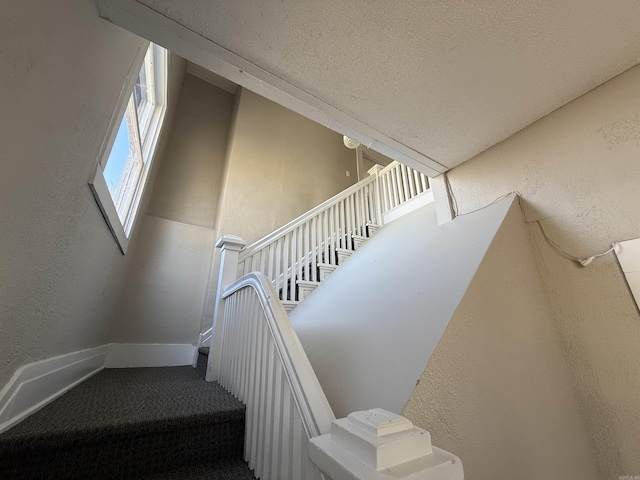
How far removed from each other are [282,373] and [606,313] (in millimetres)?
1285

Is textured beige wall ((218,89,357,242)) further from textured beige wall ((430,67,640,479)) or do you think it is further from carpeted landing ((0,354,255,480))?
textured beige wall ((430,67,640,479))

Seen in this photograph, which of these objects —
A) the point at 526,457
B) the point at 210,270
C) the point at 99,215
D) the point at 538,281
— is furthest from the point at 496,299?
the point at 210,270

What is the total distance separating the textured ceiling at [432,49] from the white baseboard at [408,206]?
1.18m

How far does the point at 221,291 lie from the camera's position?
189cm

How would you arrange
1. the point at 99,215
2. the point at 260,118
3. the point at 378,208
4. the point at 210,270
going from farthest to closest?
the point at 260,118, the point at 378,208, the point at 210,270, the point at 99,215

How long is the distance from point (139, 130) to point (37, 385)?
1.79m

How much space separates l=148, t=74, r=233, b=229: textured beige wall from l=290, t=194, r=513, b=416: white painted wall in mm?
1837

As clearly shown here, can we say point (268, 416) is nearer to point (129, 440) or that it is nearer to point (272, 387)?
point (272, 387)

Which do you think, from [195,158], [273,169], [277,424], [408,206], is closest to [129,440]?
[277,424]

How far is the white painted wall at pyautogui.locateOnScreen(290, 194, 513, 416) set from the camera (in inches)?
36.3

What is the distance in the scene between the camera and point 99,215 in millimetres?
1326

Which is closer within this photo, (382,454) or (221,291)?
(382,454)

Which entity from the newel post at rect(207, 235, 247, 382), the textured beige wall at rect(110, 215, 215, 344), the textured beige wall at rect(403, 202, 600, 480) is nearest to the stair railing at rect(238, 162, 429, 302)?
the newel post at rect(207, 235, 247, 382)

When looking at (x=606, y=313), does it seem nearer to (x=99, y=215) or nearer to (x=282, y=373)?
(x=282, y=373)
